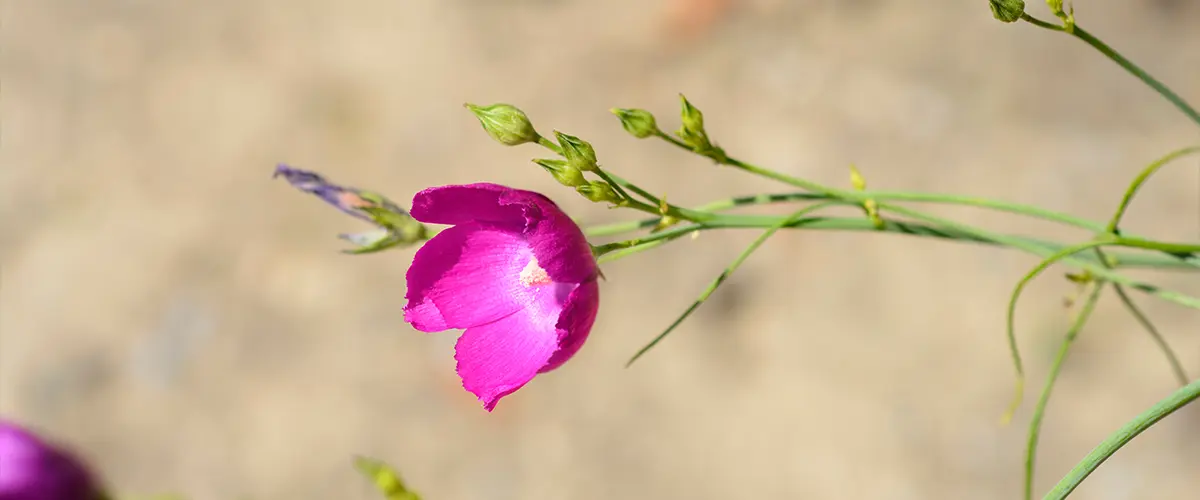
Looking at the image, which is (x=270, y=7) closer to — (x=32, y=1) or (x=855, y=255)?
(x=32, y=1)

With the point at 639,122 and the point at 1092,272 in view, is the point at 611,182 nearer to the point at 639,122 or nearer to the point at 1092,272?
the point at 639,122

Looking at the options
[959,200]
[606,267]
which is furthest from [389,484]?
[606,267]

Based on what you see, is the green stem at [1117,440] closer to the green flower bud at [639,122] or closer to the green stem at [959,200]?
the green stem at [959,200]

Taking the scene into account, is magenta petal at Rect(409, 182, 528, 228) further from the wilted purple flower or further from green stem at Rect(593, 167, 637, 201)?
the wilted purple flower

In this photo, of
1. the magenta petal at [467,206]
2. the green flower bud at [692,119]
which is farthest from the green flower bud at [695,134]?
the magenta petal at [467,206]

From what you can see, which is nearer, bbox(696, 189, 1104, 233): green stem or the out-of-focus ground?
bbox(696, 189, 1104, 233): green stem

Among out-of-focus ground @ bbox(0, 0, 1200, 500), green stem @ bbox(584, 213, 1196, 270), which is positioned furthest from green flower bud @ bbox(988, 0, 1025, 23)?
out-of-focus ground @ bbox(0, 0, 1200, 500)
